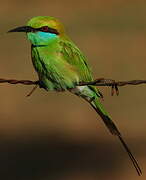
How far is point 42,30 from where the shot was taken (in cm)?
444

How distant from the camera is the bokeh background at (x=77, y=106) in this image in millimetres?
7098

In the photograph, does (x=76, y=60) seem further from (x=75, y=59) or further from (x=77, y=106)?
(x=77, y=106)

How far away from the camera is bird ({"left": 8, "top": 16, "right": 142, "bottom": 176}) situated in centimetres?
448

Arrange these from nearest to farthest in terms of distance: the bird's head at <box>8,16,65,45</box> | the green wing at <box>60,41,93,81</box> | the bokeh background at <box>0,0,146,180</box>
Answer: the bird's head at <box>8,16,65,45</box> → the green wing at <box>60,41,93,81</box> → the bokeh background at <box>0,0,146,180</box>

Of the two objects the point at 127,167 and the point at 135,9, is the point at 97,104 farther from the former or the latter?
the point at 135,9

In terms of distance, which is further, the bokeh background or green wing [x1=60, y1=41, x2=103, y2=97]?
the bokeh background

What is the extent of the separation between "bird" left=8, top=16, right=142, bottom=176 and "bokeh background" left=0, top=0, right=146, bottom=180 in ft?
7.56

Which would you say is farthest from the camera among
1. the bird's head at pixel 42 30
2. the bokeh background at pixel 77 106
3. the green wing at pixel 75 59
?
the bokeh background at pixel 77 106

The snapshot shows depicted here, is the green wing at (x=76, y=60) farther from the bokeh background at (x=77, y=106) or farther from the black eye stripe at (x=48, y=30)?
the bokeh background at (x=77, y=106)

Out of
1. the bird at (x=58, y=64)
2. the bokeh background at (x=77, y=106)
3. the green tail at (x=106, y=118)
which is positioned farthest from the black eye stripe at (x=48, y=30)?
the bokeh background at (x=77, y=106)

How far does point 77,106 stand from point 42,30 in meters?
3.28

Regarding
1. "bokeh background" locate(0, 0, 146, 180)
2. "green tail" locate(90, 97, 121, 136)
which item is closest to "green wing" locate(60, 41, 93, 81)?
"green tail" locate(90, 97, 121, 136)

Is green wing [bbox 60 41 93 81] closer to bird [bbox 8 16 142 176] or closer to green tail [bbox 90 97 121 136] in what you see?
bird [bbox 8 16 142 176]

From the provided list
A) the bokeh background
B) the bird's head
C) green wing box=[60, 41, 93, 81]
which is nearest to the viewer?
the bird's head
